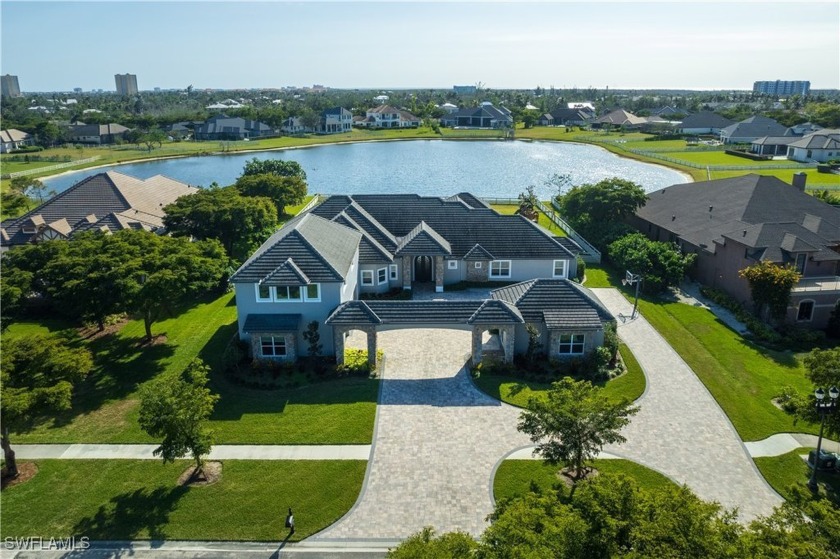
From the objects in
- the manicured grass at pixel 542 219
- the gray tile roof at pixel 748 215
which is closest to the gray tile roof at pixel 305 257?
the manicured grass at pixel 542 219

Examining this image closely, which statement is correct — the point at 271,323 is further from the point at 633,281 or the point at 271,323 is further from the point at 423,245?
the point at 633,281

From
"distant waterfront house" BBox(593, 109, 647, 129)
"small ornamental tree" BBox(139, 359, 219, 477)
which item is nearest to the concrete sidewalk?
"small ornamental tree" BBox(139, 359, 219, 477)

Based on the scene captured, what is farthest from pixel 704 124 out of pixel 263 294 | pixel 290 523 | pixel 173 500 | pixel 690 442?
pixel 173 500

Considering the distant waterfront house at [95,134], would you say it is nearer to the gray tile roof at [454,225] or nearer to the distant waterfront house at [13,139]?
the distant waterfront house at [13,139]

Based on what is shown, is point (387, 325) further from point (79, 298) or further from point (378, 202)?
point (378, 202)

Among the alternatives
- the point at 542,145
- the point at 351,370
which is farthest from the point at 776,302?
the point at 542,145

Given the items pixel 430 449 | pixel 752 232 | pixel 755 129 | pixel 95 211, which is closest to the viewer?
pixel 430 449

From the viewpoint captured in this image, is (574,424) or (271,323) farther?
(271,323)
